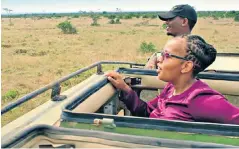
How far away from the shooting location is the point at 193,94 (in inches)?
93.1

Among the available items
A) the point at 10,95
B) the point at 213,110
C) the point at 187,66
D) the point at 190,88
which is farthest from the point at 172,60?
the point at 10,95

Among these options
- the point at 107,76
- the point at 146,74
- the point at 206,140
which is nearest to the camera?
the point at 206,140

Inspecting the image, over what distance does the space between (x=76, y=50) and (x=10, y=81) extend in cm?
859

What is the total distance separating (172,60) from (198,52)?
16 centimetres

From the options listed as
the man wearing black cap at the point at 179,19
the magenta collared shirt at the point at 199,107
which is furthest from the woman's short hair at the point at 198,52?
the man wearing black cap at the point at 179,19

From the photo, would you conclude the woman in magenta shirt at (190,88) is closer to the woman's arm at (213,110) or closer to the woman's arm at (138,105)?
the woman's arm at (213,110)

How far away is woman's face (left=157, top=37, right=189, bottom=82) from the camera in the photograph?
2375 millimetres

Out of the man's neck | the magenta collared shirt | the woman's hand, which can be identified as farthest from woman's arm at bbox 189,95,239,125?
the woman's hand

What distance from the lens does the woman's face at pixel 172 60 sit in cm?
238

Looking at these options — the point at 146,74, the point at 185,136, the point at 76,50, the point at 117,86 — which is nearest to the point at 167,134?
the point at 185,136

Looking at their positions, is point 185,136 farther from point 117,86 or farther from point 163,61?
point 117,86

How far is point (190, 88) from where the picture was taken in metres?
2.46

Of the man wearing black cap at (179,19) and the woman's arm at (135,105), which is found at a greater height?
the man wearing black cap at (179,19)

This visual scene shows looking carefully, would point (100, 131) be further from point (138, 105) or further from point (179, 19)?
point (179, 19)
